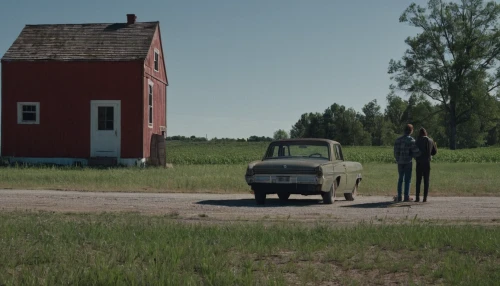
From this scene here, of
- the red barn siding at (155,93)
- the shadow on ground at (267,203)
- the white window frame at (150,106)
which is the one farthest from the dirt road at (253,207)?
the white window frame at (150,106)

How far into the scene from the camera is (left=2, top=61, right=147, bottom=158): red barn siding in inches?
1249

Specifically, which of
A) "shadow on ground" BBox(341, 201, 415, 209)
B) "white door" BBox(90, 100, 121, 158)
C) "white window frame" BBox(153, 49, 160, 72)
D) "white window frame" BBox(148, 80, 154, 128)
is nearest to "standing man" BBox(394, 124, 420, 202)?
"shadow on ground" BBox(341, 201, 415, 209)

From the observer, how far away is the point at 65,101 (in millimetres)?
32094

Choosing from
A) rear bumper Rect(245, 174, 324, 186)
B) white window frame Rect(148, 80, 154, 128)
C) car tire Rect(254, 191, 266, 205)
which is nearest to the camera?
rear bumper Rect(245, 174, 324, 186)

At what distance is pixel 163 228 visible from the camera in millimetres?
9891

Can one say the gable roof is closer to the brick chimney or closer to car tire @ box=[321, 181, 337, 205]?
the brick chimney

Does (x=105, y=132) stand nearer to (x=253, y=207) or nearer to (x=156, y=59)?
(x=156, y=59)

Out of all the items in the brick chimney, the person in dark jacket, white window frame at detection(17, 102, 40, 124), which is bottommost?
the person in dark jacket

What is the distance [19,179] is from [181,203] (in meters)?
9.15

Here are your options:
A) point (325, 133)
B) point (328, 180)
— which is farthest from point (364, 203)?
point (325, 133)

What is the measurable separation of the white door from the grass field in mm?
21565

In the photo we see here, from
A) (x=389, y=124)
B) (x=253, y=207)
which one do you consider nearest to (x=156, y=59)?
(x=253, y=207)

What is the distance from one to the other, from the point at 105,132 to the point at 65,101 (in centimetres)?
246

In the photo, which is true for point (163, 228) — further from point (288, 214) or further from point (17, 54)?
point (17, 54)
